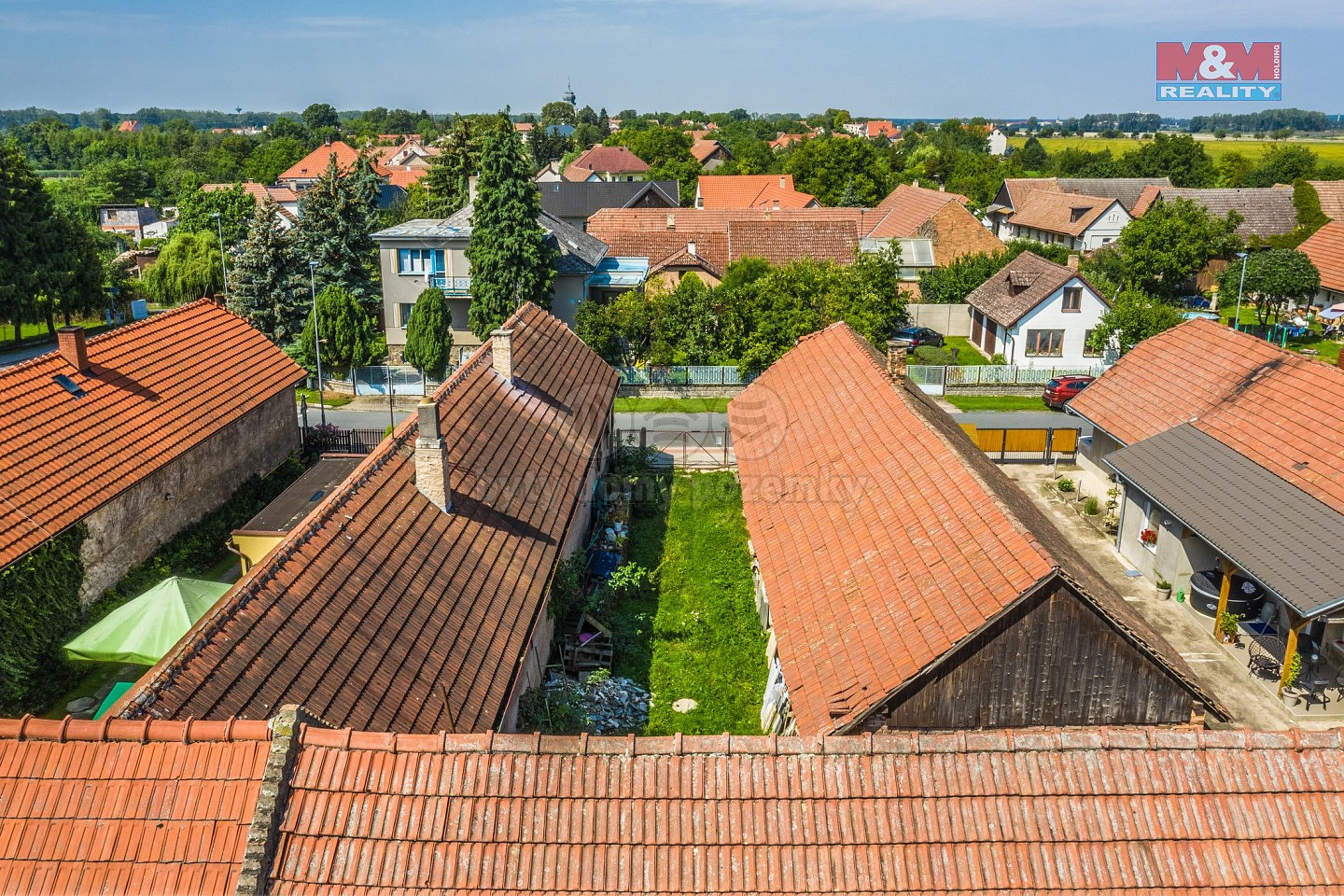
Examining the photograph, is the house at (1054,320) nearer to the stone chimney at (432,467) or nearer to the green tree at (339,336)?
the green tree at (339,336)

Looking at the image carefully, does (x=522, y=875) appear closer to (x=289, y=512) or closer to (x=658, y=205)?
(x=289, y=512)

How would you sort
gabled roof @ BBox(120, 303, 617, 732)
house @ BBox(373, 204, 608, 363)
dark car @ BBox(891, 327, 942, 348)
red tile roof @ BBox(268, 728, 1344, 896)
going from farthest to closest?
dark car @ BBox(891, 327, 942, 348), house @ BBox(373, 204, 608, 363), gabled roof @ BBox(120, 303, 617, 732), red tile roof @ BBox(268, 728, 1344, 896)

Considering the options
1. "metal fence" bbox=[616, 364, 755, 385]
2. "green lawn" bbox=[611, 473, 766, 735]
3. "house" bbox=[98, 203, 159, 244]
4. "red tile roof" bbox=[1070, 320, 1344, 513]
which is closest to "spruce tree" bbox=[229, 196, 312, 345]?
"metal fence" bbox=[616, 364, 755, 385]

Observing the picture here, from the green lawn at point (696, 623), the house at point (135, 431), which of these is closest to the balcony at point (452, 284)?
the house at point (135, 431)

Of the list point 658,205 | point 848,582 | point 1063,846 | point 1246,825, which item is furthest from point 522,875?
point 658,205

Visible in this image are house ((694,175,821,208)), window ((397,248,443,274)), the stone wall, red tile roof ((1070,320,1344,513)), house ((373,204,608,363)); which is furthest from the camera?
house ((694,175,821,208))

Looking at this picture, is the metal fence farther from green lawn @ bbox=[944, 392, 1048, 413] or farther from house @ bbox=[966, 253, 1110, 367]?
house @ bbox=[966, 253, 1110, 367]

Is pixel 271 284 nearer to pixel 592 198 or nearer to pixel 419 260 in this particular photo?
pixel 419 260
